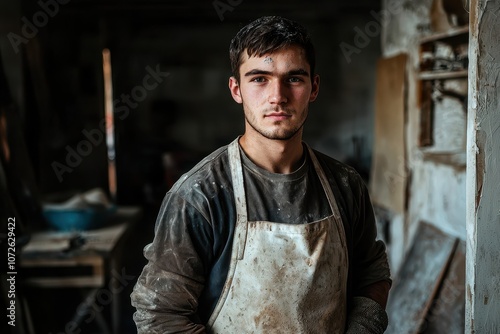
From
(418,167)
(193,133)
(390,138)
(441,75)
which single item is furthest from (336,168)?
(193,133)

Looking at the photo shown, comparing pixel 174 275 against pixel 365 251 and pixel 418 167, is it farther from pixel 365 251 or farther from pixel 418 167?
pixel 418 167

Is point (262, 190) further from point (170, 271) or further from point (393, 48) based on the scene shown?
point (393, 48)

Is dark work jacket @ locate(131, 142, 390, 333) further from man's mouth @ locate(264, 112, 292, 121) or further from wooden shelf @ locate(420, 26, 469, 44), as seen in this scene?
wooden shelf @ locate(420, 26, 469, 44)

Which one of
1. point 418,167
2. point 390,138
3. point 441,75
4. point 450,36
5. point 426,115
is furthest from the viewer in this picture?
point 390,138

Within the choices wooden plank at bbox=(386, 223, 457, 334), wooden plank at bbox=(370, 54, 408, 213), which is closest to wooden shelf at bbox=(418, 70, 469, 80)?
wooden plank at bbox=(370, 54, 408, 213)

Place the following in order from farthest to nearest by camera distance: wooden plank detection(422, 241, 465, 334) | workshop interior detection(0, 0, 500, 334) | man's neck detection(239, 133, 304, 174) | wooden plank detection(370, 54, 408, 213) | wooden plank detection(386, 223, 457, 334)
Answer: wooden plank detection(370, 54, 408, 213) < wooden plank detection(386, 223, 457, 334) < wooden plank detection(422, 241, 465, 334) < workshop interior detection(0, 0, 500, 334) < man's neck detection(239, 133, 304, 174)

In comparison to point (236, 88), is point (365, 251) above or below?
below

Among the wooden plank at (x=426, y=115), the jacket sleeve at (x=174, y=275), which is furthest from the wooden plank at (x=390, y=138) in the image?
the jacket sleeve at (x=174, y=275)

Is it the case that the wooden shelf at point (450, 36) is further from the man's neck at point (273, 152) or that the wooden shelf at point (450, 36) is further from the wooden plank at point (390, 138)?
the man's neck at point (273, 152)

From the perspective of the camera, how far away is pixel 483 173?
73.5 inches

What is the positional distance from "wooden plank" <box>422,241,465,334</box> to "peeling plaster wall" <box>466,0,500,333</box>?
1578mm

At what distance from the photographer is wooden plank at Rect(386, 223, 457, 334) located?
12.0 feet

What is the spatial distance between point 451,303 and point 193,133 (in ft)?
12.4

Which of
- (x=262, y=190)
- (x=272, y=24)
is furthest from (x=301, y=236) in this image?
(x=272, y=24)
